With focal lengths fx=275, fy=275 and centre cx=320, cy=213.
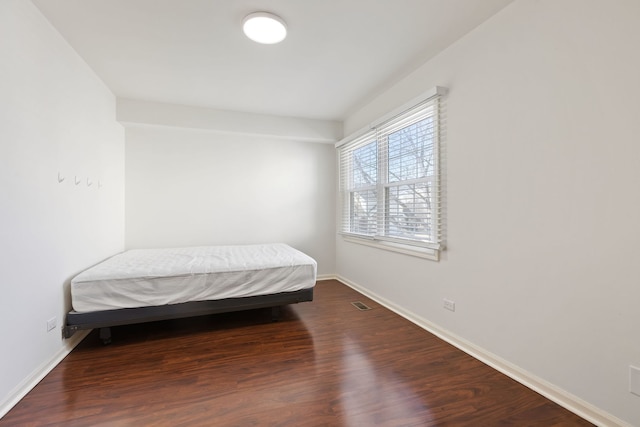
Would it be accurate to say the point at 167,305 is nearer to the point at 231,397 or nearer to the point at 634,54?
the point at 231,397

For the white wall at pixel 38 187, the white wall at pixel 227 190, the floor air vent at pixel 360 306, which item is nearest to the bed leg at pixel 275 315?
the floor air vent at pixel 360 306

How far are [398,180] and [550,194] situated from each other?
5.22 feet

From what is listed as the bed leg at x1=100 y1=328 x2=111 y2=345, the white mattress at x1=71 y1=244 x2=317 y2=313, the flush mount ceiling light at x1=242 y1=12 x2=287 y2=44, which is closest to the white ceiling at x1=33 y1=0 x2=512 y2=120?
the flush mount ceiling light at x1=242 y1=12 x2=287 y2=44

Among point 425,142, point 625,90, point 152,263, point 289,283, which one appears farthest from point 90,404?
point 625,90

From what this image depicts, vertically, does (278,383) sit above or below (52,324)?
below

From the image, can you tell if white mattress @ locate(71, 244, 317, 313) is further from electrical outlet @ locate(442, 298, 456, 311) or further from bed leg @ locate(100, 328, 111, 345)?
electrical outlet @ locate(442, 298, 456, 311)

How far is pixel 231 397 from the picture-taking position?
1690mm

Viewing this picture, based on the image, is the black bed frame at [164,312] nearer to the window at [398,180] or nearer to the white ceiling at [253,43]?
the window at [398,180]

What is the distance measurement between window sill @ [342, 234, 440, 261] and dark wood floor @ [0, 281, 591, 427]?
0.72m

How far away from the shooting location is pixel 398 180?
125 inches

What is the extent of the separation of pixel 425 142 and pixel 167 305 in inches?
114

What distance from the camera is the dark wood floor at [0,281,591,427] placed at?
4.98 ft

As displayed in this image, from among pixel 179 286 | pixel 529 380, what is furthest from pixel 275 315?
pixel 529 380

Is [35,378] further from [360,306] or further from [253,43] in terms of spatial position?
[253,43]
